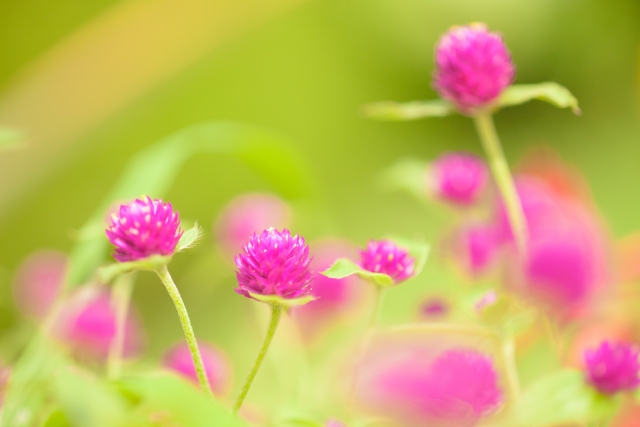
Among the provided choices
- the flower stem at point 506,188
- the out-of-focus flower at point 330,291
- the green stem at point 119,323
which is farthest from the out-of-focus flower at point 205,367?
the flower stem at point 506,188

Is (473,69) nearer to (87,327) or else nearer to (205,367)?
(205,367)

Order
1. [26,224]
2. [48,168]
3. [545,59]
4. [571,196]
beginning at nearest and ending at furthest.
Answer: [571,196] → [48,168] → [26,224] → [545,59]

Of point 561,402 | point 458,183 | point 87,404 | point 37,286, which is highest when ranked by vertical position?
point 458,183

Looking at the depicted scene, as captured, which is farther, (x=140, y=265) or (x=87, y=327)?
(x=87, y=327)

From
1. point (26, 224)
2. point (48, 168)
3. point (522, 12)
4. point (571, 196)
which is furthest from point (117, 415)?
point (522, 12)

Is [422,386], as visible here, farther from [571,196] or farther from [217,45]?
[217,45]

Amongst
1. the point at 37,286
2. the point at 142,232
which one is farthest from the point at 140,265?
the point at 37,286
